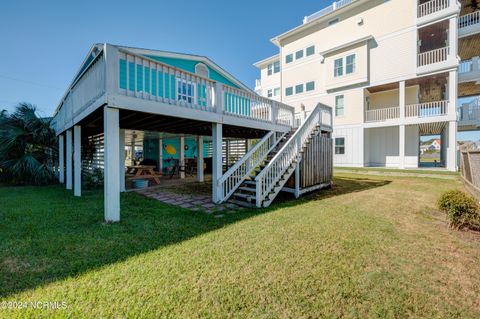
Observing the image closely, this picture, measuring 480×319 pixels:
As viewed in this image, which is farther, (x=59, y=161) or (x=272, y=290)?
(x=59, y=161)

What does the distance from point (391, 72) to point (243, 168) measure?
13.7 metres

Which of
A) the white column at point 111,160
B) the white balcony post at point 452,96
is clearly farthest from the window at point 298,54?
the white column at point 111,160

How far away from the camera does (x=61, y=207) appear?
5.39 m

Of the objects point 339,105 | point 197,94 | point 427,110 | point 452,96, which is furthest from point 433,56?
point 197,94

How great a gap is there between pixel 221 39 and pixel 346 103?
10.2 meters

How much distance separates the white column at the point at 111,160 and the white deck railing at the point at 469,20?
66.6 feet

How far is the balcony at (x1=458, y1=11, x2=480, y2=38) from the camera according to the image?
12691 millimetres

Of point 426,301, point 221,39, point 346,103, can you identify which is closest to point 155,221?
point 426,301

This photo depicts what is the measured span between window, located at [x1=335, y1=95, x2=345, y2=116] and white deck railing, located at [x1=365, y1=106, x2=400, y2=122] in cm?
166

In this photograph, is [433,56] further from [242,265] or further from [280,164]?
[242,265]

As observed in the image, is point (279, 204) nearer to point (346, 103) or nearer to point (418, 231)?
point (418, 231)

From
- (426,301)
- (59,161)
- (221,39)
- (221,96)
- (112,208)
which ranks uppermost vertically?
(221,39)

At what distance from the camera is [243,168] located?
6.93 m

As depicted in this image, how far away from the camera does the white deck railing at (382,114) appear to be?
570 inches
